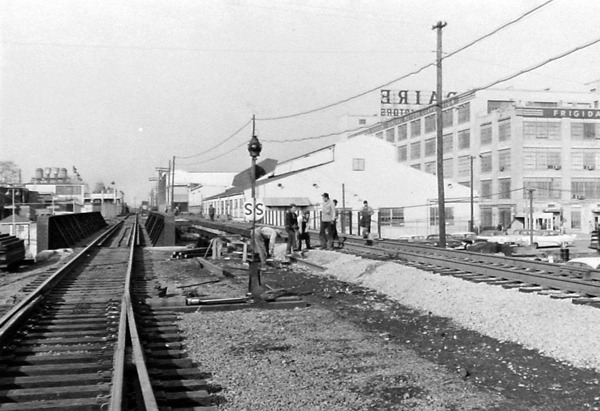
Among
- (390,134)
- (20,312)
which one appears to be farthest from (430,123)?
(20,312)

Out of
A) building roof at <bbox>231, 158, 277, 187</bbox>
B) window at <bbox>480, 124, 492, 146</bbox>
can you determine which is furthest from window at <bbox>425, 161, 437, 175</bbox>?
building roof at <bbox>231, 158, 277, 187</bbox>

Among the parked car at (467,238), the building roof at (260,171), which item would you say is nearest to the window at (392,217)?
the parked car at (467,238)

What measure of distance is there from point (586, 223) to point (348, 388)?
208 feet

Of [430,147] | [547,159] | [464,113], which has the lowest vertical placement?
[547,159]

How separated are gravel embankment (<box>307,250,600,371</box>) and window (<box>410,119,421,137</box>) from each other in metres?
72.7

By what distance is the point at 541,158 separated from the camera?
6297 centimetres

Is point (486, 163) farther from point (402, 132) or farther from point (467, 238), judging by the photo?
point (467, 238)

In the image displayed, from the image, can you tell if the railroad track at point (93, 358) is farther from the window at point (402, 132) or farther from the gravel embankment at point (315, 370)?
the window at point (402, 132)

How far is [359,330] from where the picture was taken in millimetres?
8336

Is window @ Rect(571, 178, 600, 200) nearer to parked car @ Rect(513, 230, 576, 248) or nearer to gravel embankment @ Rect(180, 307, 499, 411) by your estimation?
parked car @ Rect(513, 230, 576, 248)

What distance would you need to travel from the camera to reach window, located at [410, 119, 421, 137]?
8362 cm

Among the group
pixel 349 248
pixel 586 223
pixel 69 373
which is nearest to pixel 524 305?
pixel 69 373

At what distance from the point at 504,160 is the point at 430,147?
16745 mm

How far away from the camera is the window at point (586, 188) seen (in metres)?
63.3
